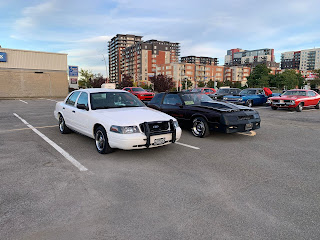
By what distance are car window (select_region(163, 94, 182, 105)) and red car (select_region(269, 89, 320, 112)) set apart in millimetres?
10701

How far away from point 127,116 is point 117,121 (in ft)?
1.16

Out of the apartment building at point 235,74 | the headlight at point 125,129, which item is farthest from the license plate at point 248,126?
the apartment building at point 235,74

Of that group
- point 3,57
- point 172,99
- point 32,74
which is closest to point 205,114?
point 172,99

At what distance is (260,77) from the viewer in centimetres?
7031

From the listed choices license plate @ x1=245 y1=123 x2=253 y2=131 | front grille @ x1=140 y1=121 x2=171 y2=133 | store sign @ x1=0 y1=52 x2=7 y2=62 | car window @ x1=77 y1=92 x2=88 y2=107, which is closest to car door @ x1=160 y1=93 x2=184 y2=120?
license plate @ x1=245 y1=123 x2=253 y2=131

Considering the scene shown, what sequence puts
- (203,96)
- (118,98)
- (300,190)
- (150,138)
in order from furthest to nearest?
1. (203,96)
2. (118,98)
3. (150,138)
4. (300,190)

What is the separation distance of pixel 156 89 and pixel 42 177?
6799 centimetres

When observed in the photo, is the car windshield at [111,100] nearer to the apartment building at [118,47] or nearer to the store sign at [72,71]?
the store sign at [72,71]

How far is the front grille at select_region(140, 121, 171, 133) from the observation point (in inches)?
206

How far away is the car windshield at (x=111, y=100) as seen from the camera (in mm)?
6266

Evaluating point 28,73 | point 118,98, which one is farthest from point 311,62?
point 118,98

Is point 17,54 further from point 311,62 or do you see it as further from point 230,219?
point 311,62

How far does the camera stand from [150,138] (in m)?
5.12

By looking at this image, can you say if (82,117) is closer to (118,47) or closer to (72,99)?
(72,99)
